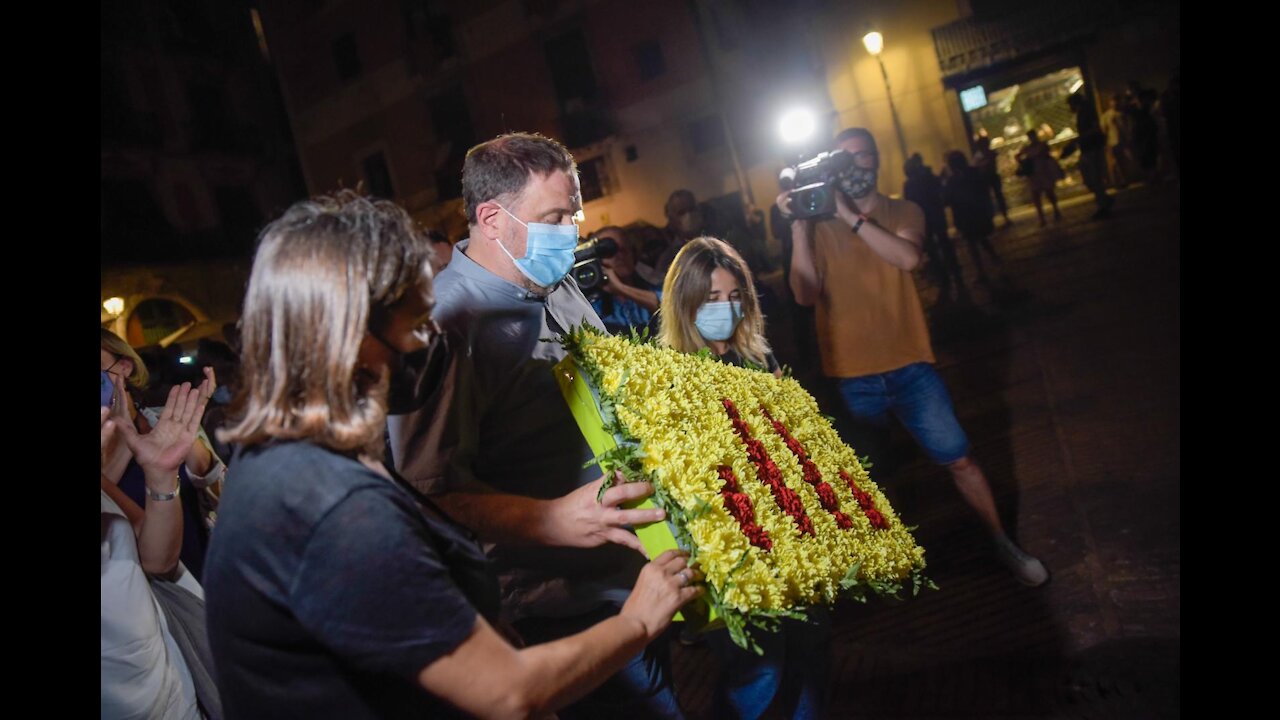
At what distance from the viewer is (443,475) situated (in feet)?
6.78

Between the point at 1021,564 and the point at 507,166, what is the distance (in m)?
3.18

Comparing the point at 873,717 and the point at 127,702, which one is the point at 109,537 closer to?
the point at 127,702

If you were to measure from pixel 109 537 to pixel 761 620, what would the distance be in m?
1.90

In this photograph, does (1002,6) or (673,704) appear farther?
(1002,6)

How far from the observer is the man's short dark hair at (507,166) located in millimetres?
2467

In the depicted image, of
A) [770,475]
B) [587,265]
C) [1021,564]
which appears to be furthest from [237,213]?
[770,475]

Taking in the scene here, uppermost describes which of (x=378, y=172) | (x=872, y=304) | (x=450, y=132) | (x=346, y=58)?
(x=346, y=58)

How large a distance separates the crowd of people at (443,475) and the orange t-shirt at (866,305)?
0.05 ft

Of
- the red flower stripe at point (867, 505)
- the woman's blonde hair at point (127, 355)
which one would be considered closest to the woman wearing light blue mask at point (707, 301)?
the red flower stripe at point (867, 505)

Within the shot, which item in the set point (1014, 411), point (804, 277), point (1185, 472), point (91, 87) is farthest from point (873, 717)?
point (1014, 411)

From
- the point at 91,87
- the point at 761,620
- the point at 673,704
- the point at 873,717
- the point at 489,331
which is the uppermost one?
the point at 91,87

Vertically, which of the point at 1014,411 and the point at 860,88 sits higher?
the point at 860,88

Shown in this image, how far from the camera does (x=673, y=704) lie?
2.44m

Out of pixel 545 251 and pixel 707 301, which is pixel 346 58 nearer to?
pixel 707 301
